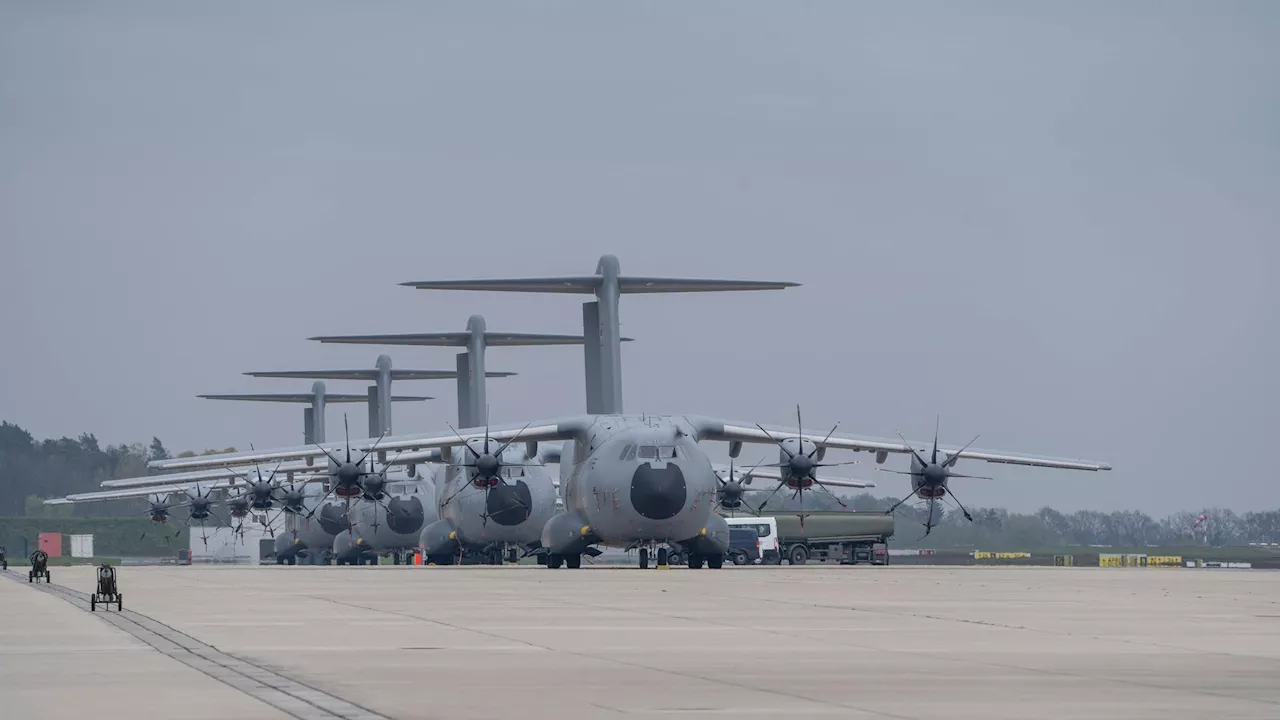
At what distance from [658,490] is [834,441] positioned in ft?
23.5

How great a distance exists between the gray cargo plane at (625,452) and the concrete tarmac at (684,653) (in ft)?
49.0

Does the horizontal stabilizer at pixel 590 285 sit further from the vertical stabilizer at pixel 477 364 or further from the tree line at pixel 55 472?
the tree line at pixel 55 472

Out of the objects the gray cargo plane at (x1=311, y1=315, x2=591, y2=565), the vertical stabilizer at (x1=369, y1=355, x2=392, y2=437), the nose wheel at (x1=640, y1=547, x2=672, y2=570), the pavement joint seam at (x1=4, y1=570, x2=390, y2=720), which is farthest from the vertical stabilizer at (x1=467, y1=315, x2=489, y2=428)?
the pavement joint seam at (x1=4, y1=570, x2=390, y2=720)

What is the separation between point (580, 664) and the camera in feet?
56.5

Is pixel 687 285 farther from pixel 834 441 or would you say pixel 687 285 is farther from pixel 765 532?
pixel 765 532

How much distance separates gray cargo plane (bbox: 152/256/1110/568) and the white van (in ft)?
66.6

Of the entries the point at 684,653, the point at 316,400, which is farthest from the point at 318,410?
the point at 684,653

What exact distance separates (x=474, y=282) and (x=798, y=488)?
11.1 m

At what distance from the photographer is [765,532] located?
76.8 m

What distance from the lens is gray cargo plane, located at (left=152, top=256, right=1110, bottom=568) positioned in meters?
50.0

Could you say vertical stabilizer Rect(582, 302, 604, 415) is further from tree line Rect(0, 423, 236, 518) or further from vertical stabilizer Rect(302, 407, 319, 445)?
tree line Rect(0, 423, 236, 518)

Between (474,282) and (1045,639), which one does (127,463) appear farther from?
(1045,639)

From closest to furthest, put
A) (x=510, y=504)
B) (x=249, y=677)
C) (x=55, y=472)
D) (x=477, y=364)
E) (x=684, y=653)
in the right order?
(x=249, y=677), (x=684, y=653), (x=510, y=504), (x=477, y=364), (x=55, y=472)

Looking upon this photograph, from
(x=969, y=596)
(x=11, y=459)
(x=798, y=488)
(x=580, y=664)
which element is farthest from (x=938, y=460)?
(x=11, y=459)
